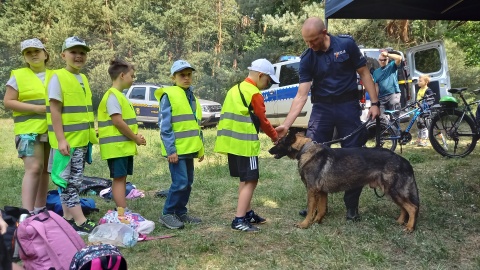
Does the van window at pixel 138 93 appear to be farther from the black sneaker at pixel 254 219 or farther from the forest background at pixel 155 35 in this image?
the black sneaker at pixel 254 219

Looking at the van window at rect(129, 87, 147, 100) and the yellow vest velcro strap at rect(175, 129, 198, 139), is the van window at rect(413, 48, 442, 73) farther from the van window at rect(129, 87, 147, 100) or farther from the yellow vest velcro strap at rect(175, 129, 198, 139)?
the van window at rect(129, 87, 147, 100)

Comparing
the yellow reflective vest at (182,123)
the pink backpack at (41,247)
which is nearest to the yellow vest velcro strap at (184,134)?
the yellow reflective vest at (182,123)

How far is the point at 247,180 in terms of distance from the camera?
3.93m

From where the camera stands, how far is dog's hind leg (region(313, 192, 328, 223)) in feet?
13.6

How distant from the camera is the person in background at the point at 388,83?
8.02m

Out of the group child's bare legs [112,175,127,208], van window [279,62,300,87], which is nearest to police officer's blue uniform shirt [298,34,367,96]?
child's bare legs [112,175,127,208]

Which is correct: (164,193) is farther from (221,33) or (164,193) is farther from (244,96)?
(221,33)

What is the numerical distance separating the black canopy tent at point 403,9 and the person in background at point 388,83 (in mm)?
2318

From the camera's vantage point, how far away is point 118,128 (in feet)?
13.0

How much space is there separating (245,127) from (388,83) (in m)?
5.08

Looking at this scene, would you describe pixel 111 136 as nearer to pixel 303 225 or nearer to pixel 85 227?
pixel 85 227

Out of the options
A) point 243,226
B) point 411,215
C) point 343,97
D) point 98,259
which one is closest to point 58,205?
point 243,226

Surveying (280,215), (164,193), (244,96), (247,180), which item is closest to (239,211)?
(247,180)

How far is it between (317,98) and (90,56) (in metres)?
21.3
